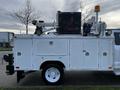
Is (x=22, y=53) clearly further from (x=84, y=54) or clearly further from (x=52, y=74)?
(x=84, y=54)

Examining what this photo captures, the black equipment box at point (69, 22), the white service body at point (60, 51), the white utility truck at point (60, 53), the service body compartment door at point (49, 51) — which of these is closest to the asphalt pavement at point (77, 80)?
the white utility truck at point (60, 53)

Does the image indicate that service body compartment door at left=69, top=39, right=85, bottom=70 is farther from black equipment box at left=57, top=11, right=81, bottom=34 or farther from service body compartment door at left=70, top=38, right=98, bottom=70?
black equipment box at left=57, top=11, right=81, bottom=34

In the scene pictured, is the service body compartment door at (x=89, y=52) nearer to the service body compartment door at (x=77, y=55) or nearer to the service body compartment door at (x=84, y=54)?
the service body compartment door at (x=84, y=54)

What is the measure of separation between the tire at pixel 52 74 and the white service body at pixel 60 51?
26 cm

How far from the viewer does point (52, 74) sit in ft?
33.8

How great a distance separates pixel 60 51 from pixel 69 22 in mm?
1087

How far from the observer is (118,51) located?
10.4 m

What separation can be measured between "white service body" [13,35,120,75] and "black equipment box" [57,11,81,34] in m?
0.31

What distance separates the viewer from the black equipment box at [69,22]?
10.4m

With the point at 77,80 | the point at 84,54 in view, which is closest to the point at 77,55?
the point at 84,54

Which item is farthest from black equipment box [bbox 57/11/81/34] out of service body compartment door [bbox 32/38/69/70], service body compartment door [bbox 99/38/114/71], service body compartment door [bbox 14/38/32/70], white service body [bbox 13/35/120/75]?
service body compartment door [bbox 14/38/32/70]

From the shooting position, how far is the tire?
10.3 metres

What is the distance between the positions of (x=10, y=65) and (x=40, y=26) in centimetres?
177

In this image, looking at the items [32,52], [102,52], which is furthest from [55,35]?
[102,52]
